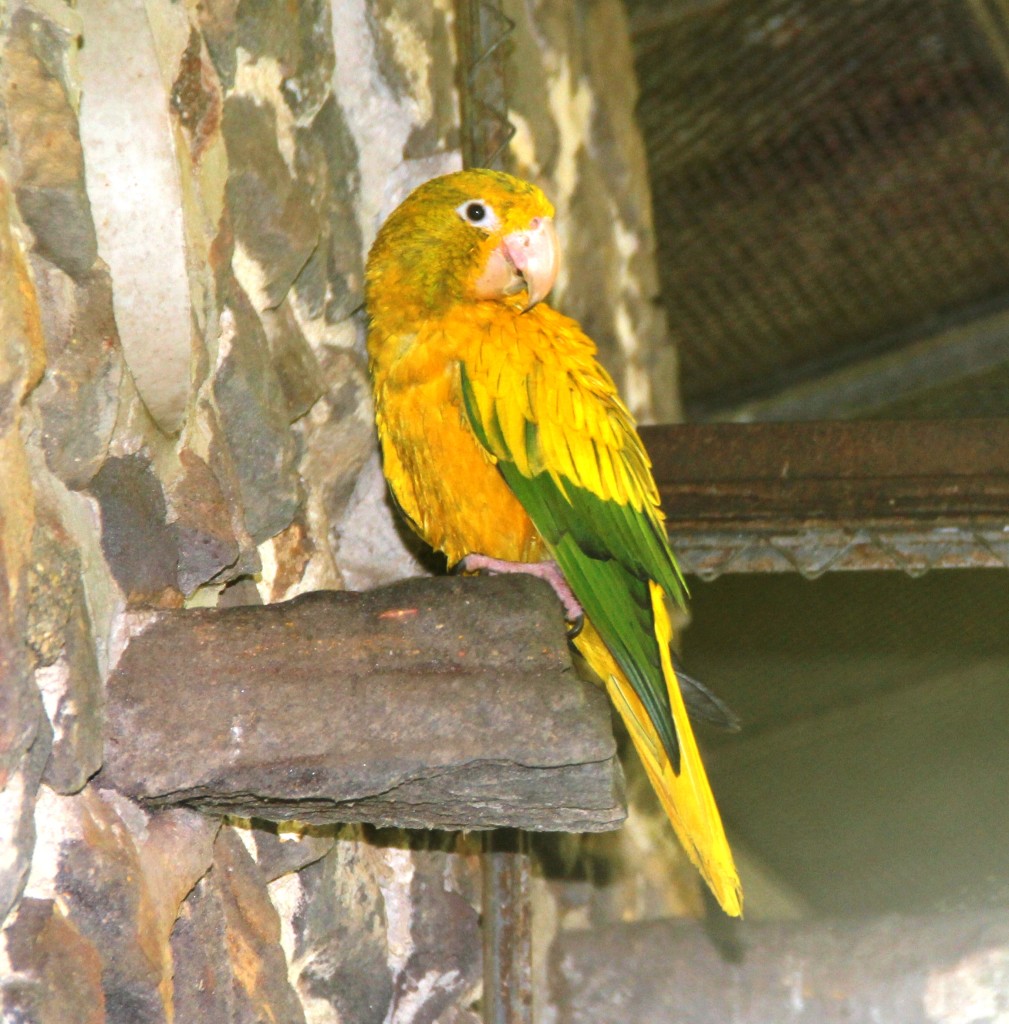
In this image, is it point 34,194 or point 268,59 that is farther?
point 268,59

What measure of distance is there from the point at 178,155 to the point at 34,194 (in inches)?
9.6

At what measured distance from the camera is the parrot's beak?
2230 mm

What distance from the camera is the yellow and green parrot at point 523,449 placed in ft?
6.19

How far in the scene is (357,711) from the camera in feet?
4.64

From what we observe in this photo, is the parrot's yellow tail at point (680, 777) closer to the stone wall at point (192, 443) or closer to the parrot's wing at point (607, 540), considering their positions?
the parrot's wing at point (607, 540)

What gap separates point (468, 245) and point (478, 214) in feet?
0.18

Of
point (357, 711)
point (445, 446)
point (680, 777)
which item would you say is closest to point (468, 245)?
point (445, 446)

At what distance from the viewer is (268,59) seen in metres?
1.94

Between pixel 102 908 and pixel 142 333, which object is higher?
pixel 142 333

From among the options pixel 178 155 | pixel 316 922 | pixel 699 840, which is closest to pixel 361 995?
pixel 316 922

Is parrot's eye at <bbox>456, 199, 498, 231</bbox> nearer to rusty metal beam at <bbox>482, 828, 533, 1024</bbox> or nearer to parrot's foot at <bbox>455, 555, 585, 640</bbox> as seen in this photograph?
parrot's foot at <bbox>455, 555, 585, 640</bbox>

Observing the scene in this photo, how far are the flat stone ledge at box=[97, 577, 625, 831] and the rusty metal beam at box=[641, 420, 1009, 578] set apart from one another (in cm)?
101

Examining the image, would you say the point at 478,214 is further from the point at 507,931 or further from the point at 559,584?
the point at 507,931

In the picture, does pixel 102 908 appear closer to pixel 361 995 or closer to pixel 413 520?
pixel 361 995
